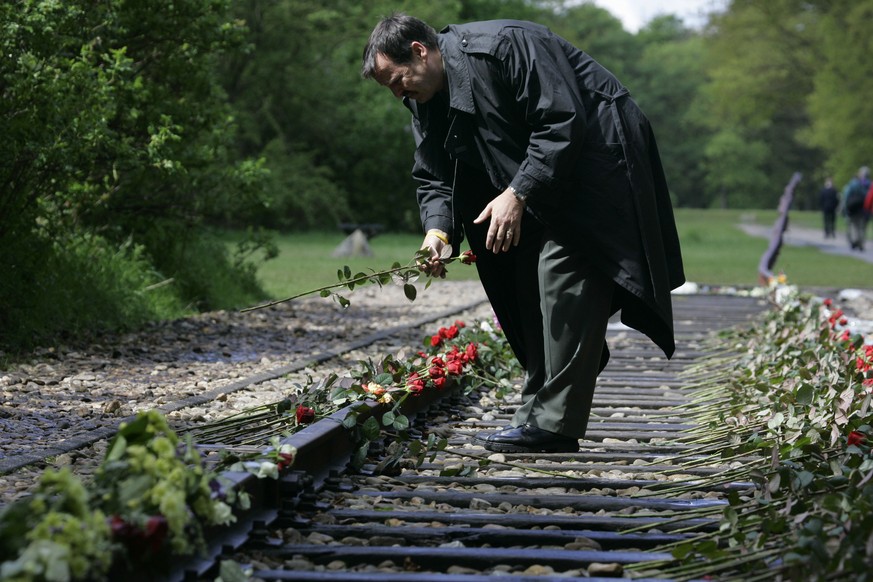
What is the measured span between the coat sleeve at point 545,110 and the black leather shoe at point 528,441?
3.28 ft

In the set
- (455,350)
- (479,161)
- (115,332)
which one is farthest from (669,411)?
(115,332)

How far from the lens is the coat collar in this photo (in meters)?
4.57

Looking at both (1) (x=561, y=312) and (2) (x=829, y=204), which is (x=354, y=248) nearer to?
(1) (x=561, y=312)

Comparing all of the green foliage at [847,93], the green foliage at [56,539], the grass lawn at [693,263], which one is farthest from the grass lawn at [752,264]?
the green foliage at [56,539]

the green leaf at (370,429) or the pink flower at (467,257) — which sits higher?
the pink flower at (467,257)

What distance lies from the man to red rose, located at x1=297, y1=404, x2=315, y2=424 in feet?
2.51

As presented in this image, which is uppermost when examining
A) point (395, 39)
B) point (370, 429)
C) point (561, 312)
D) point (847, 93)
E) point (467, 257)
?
point (847, 93)

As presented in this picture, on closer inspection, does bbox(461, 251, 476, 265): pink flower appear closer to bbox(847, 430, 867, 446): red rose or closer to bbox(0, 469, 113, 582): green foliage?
bbox(847, 430, 867, 446): red rose

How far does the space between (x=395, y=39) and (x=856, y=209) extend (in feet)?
87.2

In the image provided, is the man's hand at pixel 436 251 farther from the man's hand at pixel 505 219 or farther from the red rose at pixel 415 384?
the red rose at pixel 415 384

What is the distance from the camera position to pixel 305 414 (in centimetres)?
477

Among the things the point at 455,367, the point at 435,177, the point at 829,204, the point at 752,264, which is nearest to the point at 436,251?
the point at 435,177

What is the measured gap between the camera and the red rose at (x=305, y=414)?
15.6ft

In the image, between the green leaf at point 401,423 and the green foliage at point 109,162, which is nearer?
the green leaf at point 401,423
